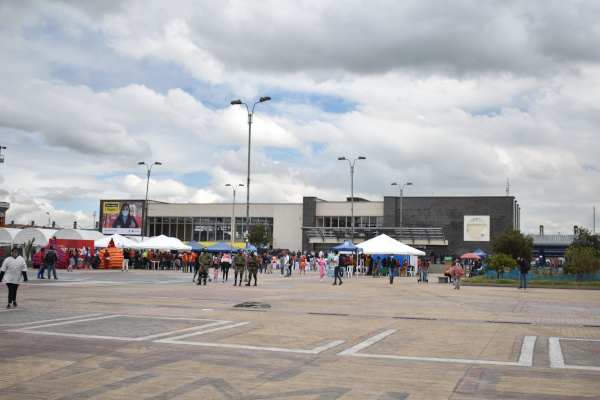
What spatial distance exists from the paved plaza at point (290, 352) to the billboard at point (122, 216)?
250 ft

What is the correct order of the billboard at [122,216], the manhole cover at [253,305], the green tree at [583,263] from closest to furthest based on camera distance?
the manhole cover at [253,305]
the green tree at [583,263]
the billboard at [122,216]

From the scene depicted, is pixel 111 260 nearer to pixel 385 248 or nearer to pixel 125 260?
pixel 125 260

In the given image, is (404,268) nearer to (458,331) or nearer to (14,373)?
(458,331)

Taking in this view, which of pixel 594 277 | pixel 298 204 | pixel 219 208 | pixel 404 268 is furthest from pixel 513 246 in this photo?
pixel 219 208

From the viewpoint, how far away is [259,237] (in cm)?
7794

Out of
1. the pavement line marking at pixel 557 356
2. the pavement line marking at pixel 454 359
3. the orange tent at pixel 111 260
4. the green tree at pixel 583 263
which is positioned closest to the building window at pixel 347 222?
Result: the orange tent at pixel 111 260

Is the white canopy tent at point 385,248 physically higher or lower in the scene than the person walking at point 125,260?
higher

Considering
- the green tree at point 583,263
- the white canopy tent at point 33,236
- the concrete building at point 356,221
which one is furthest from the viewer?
the concrete building at point 356,221

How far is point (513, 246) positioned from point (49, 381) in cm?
5399

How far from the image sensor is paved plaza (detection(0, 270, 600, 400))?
708cm

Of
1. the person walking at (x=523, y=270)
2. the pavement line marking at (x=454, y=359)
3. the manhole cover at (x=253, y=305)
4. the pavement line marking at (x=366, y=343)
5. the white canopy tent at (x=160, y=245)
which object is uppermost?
the white canopy tent at (x=160, y=245)

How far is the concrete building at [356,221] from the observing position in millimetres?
74500

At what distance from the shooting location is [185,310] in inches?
633

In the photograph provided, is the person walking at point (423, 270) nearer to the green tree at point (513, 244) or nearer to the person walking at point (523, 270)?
the person walking at point (523, 270)
